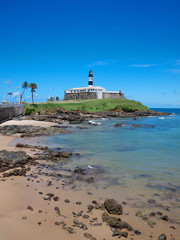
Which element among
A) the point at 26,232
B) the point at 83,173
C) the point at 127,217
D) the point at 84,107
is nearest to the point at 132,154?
the point at 83,173

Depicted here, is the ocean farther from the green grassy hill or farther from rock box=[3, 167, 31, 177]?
the green grassy hill

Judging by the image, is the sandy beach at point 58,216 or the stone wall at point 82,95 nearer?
the sandy beach at point 58,216

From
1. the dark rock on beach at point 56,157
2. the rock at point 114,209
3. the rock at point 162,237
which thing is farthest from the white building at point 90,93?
the rock at point 162,237

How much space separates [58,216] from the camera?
7648 millimetres

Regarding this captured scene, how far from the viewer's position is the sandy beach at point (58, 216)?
6586mm

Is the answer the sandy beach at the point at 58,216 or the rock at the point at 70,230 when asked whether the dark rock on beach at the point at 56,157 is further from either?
the rock at the point at 70,230

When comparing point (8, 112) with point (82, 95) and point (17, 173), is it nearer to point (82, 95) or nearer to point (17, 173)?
point (17, 173)

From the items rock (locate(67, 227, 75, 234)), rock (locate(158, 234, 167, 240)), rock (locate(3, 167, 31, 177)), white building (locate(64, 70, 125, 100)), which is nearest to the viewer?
rock (locate(158, 234, 167, 240))

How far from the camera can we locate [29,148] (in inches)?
777

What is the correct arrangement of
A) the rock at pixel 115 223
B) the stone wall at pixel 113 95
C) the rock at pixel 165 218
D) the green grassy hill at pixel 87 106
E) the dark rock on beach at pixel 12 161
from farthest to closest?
the stone wall at pixel 113 95 → the green grassy hill at pixel 87 106 → the dark rock on beach at pixel 12 161 → the rock at pixel 165 218 → the rock at pixel 115 223

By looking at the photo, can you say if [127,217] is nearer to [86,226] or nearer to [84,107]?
[86,226]

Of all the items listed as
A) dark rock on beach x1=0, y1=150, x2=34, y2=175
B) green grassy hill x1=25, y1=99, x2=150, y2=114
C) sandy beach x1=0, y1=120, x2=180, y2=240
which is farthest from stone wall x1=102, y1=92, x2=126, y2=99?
sandy beach x1=0, y1=120, x2=180, y2=240

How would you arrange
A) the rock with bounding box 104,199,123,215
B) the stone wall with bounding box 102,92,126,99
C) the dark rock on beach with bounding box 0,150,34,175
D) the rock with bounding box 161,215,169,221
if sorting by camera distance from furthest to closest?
the stone wall with bounding box 102,92,126,99 < the dark rock on beach with bounding box 0,150,34,175 < the rock with bounding box 104,199,123,215 < the rock with bounding box 161,215,169,221

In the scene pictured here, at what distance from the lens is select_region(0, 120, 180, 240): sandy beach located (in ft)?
21.6
